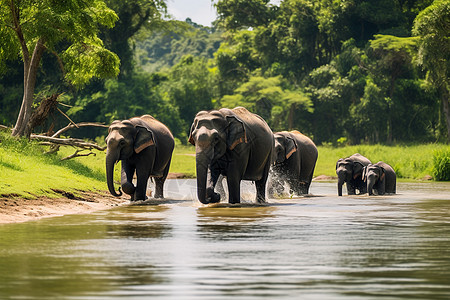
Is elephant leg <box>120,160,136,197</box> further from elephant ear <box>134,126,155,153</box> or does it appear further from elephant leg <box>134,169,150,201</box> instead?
elephant ear <box>134,126,155,153</box>

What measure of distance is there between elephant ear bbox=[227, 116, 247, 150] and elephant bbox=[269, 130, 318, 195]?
568cm

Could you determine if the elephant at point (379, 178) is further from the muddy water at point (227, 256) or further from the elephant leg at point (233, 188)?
the muddy water at point (227, 256)

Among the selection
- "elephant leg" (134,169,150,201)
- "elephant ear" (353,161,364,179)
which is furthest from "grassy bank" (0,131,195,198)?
"elephant ear" (353,161,364,179)

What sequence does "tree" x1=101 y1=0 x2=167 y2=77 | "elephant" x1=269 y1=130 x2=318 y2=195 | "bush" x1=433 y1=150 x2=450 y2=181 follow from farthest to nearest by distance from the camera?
1. "tree" x1=101 y1=0 x2=167 y2=77
2. "bush" x1=433 y1=150 x2=450 y2=181
3. "elephant" x1=269 y1=130 x2=318 y2=195

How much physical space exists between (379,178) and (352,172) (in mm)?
1616

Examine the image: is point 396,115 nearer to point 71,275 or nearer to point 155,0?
point 155,0

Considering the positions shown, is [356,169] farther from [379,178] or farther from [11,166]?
[11,166]

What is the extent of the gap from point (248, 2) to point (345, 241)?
66.5 meters

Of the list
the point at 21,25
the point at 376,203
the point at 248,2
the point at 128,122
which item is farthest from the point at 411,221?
the point at 248,2

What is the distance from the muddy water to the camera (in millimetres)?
7727

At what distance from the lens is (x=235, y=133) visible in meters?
19.2

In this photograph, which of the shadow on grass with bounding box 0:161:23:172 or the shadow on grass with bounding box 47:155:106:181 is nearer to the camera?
the shadow on grass with bounding box 0:161:23:172

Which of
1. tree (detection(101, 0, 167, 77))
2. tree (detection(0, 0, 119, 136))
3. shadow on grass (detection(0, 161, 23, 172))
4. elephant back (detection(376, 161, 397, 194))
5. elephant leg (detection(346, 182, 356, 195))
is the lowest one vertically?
elephant leg (detection(346, 182, 356, 195))

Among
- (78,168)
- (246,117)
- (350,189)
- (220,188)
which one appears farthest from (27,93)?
(350,189)
